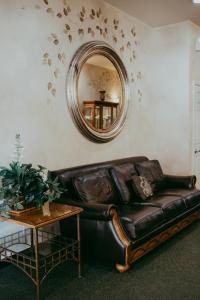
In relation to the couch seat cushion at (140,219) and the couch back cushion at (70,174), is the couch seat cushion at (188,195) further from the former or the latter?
the couch back cushion at (70,174)

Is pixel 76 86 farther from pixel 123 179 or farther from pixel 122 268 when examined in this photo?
pixel 122 268

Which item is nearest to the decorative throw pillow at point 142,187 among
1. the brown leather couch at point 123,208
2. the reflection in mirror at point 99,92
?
the brown leather couch at point 123,208

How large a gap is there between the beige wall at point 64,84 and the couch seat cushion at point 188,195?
0.91 metres

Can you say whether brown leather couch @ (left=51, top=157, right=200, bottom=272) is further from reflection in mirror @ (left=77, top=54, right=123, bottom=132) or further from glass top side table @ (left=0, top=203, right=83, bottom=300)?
reflection in mirror @ (left=77, top=54, right=123, bottom=132)

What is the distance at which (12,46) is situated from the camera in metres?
2.89

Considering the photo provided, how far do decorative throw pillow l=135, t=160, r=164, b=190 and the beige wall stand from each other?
1.26 feet

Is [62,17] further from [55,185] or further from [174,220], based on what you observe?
[174,220]

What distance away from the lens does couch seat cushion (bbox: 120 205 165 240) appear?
2805 mm

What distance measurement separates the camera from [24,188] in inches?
99.4

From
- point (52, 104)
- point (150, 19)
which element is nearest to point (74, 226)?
point (52, 104)

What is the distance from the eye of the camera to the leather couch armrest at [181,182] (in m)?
4.14

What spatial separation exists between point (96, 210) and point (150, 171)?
1598 mm

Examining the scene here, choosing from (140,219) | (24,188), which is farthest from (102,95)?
(24,188)

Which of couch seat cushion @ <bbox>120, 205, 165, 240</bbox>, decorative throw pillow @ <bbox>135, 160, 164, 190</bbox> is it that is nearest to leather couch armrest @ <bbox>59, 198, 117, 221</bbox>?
couch seat cushion @ <bbox>120, 205, 165, 240</bbox>
